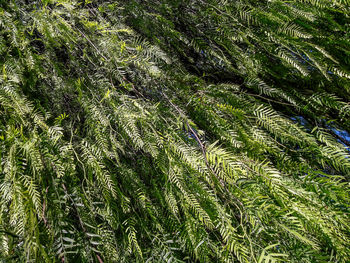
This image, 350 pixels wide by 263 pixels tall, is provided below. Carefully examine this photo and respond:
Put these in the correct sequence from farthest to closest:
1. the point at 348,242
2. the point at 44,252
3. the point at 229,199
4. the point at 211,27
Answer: the point at 211,27, the point at 229,199, the point at 348,242, the point at 44,252

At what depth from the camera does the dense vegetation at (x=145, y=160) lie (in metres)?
0.69

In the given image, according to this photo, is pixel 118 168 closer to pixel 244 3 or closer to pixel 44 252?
pixel 44 252

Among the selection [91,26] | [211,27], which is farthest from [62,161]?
[211,27]

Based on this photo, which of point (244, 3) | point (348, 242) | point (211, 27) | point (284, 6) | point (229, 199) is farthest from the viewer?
point (211, 27)

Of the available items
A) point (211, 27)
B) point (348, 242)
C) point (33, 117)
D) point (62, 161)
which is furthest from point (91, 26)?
point (348, 242)

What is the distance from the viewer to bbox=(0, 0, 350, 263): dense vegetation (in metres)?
0.69

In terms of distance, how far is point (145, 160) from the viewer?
103 cm

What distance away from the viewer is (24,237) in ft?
1.94

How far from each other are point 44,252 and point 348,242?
918 millimetres

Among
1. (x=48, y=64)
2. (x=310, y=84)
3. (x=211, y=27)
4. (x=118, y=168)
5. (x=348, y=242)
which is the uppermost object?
(x=211, y=27)

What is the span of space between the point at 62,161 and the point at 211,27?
117 cm

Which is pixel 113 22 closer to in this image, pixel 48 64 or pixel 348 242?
pixel 48 64

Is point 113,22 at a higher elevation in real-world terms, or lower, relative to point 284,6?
lower

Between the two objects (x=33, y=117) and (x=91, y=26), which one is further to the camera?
(x=91, y=26)
